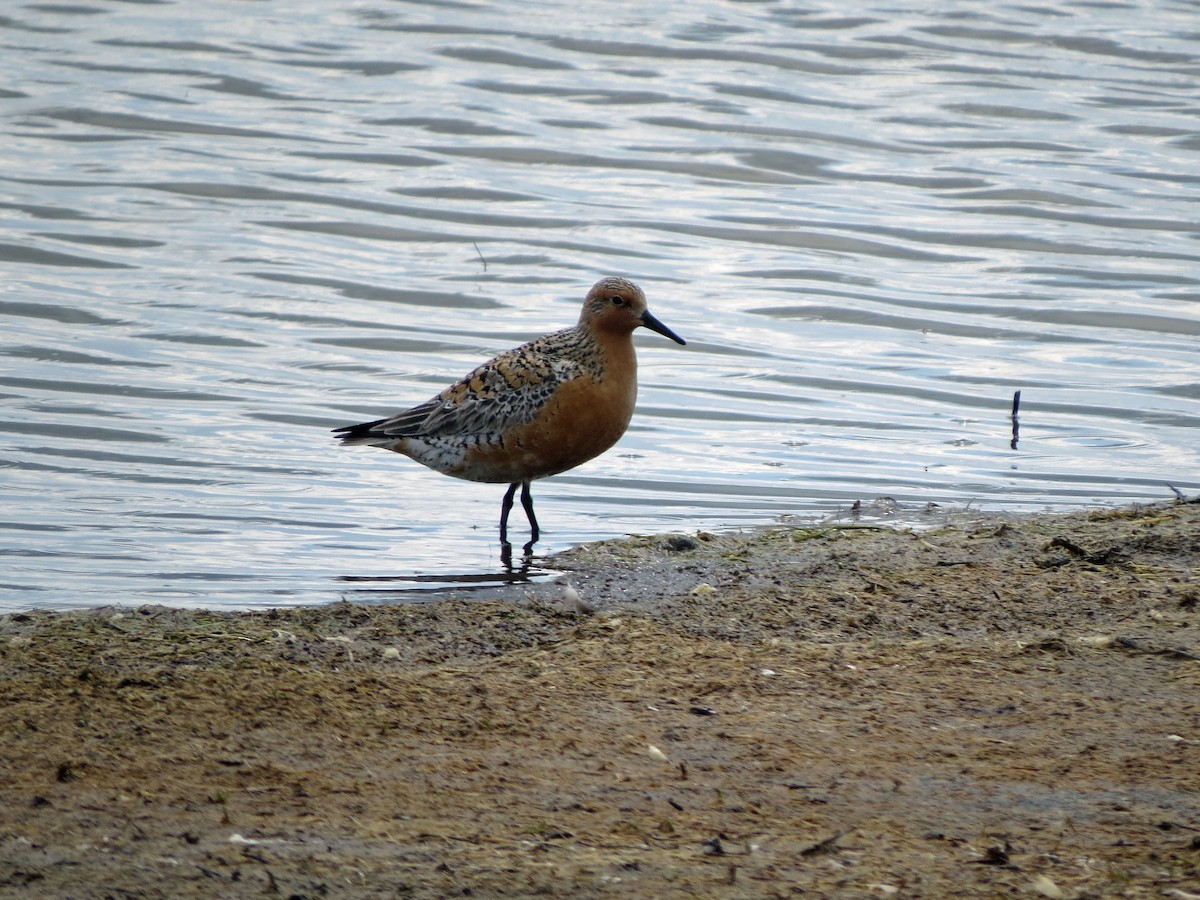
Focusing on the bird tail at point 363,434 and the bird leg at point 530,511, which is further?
the bird tail at point 363,434

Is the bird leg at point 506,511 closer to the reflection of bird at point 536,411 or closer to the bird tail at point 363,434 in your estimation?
the reflection of bird at point 536,411

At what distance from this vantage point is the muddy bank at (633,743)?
4.12 metres

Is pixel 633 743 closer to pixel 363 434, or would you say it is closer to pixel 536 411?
pixel 536 411

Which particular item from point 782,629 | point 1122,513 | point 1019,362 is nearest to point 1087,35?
point 1019,362

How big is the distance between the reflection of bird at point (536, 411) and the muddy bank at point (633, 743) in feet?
5.38

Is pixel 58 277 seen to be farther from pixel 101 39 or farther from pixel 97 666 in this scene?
pixel 97 666

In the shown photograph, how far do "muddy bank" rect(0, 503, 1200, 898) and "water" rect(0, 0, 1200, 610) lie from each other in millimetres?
1778

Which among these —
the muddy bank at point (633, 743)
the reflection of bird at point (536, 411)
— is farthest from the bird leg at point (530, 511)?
the muddy bank at point (633, 743)

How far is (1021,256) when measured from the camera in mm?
14922

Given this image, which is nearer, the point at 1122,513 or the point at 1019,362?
the point at 1122,513

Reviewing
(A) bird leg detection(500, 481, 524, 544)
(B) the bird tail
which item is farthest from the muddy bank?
(B) the bird tail

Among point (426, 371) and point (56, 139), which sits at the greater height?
point (56, 139)

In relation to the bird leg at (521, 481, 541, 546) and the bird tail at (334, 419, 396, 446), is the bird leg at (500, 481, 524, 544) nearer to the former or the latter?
the bird leg at (521, 481, 541, 546)

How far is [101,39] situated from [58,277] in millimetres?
7110
